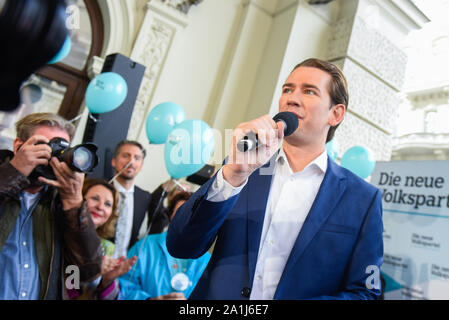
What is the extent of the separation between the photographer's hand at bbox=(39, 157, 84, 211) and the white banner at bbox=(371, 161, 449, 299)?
69.4 inches

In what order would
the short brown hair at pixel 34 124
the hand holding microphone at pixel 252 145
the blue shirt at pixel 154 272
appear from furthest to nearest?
1. the blue shirt at pixel 154 272
2. the short brown hair at pixel 34 124
3. the hand holding microphone at pixel 252 145

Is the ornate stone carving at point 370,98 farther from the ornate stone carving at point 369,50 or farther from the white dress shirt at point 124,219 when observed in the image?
the white dress shirt at point 124,219

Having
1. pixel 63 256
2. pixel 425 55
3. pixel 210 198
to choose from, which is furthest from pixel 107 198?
pixel 425 55

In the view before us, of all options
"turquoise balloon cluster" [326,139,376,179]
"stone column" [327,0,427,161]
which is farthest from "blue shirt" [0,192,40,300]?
"stone column" [327,0,427,161]

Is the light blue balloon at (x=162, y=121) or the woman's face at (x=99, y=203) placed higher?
the light blue balloon at (x=162, y=121)

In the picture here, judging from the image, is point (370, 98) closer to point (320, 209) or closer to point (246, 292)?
point (320, 209)

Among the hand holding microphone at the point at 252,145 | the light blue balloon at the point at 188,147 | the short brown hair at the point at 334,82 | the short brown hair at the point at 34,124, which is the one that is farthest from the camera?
the light blue balloon at the point at 188,147

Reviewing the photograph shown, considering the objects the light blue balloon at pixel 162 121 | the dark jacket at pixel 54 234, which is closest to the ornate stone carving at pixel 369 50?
the light blue balloon at pixel 162 121

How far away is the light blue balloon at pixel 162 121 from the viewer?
2729 mm

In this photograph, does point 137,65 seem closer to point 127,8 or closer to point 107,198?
point 127,8

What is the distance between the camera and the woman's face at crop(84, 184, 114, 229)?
1761mm

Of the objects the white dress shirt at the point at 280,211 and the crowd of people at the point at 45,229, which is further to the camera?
the crowd of people at the point at 45,229

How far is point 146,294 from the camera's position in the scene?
A: 1.82m
